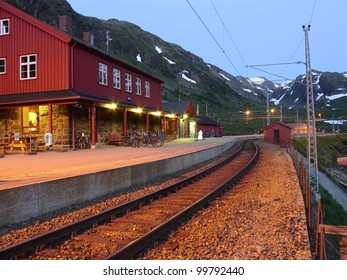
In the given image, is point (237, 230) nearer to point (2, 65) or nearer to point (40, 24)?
point (40, 24)

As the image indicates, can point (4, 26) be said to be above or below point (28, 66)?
above

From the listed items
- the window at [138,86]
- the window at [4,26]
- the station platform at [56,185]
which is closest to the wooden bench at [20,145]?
the station platform at [56,185]

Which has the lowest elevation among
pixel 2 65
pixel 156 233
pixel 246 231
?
pixel 246 231

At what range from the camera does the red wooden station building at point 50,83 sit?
2391cm

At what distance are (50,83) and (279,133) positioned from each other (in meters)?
35.7

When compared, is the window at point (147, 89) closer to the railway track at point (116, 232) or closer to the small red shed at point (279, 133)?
the small red shed at point (279, 133)

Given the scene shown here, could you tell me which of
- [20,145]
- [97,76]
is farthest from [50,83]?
[20,145]

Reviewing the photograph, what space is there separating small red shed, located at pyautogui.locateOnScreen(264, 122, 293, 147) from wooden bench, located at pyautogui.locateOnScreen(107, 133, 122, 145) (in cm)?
2885

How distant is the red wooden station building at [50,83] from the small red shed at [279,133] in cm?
2996

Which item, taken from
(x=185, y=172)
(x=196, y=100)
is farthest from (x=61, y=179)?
(x=196, y=100)

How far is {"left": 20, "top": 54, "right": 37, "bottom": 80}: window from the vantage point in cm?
2559

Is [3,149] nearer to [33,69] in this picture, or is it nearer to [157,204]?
[33,69]

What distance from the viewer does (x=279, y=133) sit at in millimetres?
53219

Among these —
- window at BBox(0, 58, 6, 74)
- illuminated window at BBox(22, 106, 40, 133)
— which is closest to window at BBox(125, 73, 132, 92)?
illuminated window at BBox(22, 106, 40, 133)
